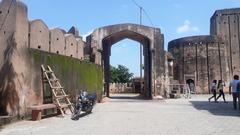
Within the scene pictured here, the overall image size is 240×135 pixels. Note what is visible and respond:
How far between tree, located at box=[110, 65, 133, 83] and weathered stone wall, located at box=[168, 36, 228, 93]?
955 inches

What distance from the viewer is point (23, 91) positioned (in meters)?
10.4

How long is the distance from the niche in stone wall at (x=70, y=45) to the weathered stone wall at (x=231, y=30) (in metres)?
39.9

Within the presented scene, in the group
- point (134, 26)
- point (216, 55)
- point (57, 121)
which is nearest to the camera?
point (57, 121)

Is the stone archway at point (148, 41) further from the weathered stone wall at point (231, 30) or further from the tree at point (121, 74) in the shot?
the tree at point (121, 74)

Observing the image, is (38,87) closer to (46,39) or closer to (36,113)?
(36,113)

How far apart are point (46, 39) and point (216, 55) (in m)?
37.1

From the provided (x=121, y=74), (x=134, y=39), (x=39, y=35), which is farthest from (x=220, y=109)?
(x=121, y=74)

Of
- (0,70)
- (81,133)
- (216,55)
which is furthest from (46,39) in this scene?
(216,55)

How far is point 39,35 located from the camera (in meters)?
12.9

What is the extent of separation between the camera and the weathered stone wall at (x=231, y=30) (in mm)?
53156

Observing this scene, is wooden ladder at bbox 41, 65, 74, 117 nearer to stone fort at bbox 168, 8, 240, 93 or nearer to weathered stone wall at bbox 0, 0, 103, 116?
weathered stone wall at bbox 0, 0, 103, 116

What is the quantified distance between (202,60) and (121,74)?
2805cm

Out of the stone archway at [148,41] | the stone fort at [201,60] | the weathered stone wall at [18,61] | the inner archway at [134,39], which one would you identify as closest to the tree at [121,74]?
the stone fort at [201,60]

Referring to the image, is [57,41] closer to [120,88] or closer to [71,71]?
[71,71]
